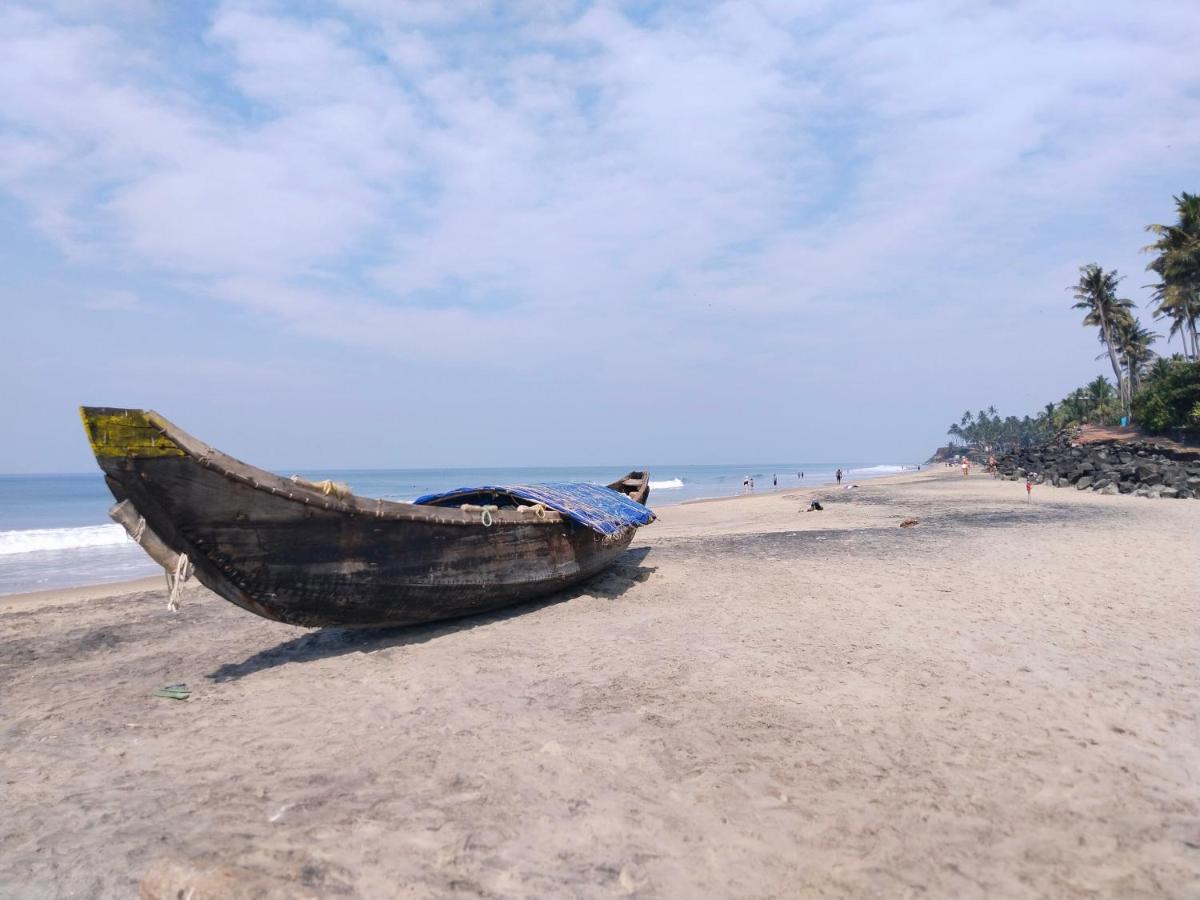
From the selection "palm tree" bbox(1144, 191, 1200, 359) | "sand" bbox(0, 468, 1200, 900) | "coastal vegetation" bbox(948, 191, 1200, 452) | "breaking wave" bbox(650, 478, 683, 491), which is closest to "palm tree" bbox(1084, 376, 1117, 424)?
"coastal vegetation" bbox(948, 191, 1200, 452)

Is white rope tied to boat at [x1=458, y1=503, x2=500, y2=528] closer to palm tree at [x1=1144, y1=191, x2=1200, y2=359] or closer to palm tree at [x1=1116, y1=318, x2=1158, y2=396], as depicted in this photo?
palm tree at [x1=1144, y1=191, x2=1200, y2=359]

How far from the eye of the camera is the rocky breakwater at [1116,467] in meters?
22.7

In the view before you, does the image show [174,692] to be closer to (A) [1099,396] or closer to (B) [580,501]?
(B) [580,501]

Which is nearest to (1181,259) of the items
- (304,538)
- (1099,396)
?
(1099,396)

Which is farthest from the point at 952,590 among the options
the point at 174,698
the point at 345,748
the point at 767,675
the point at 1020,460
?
the point at 1020,460

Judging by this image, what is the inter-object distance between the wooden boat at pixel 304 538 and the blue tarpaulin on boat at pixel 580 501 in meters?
0.49

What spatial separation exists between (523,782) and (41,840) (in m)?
2.58

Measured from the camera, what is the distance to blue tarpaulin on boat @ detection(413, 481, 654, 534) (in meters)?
8.70

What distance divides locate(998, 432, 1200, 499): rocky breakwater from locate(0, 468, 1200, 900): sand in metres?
18.0

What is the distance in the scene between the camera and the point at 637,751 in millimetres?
4367

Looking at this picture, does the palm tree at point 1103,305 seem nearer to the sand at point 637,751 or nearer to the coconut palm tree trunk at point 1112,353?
the coconut palm tree trunk at point 1112,353

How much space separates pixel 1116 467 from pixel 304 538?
32.8 metres

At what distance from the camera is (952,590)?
341 inches

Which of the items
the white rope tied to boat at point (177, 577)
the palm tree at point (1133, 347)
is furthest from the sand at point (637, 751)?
the palm tree at point (1133, 347)
